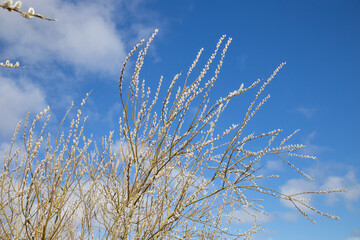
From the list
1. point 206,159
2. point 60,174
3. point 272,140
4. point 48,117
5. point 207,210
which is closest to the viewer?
point 60,174

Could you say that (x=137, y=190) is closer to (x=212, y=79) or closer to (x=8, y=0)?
(x=212, y=79)

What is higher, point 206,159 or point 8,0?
point 206,159

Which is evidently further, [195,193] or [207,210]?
[207,210]

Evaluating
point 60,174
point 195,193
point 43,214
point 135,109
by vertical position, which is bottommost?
point 43,214

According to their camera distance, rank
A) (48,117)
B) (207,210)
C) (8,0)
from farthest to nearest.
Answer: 1. (207,210)
2. (48,117)
3. (8,0)

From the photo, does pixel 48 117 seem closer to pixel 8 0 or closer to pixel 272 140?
pixel 8 0

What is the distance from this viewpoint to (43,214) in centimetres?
211

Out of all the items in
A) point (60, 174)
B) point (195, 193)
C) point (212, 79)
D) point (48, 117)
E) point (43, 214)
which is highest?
point (212, 79)

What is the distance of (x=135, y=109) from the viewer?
87.2 inches

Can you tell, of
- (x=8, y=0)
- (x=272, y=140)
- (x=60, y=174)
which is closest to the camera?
(x=8, y=0)

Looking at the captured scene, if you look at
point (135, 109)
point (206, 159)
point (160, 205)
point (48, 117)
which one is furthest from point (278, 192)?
point (48, 117)

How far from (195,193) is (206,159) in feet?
1.12

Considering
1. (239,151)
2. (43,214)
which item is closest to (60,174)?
(43,214)

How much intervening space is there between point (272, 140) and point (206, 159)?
1.87 ft
